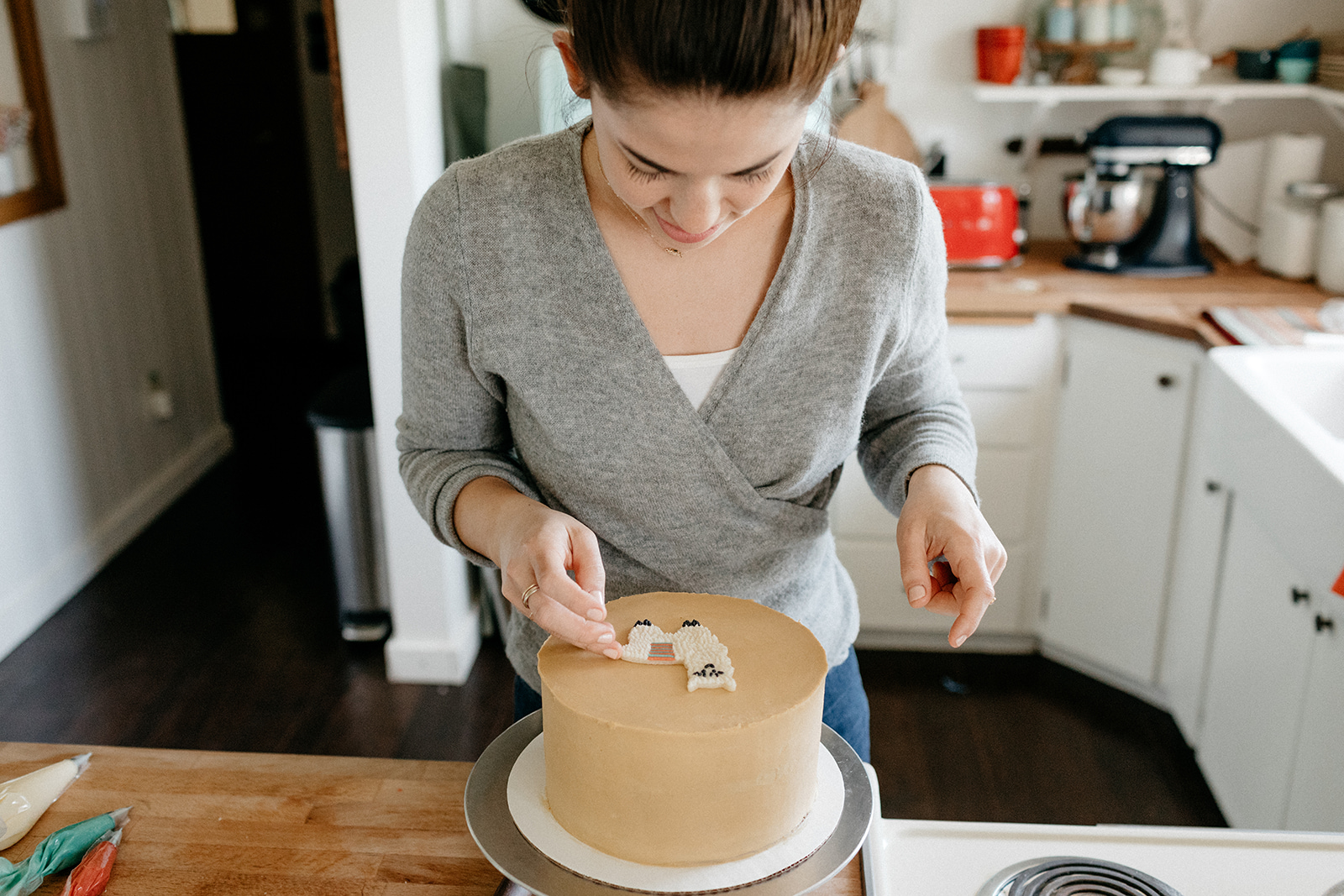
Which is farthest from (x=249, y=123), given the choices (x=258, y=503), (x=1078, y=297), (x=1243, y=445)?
(x=1243, y=445)

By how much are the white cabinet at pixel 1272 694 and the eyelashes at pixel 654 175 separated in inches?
48.3

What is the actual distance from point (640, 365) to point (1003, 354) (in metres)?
1.62

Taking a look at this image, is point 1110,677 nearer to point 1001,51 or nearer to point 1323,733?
point 1323,733

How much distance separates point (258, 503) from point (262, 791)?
2.76 metres

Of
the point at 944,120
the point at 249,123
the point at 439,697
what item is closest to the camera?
the point at 439,697

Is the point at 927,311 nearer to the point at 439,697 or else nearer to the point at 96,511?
the point at 439,697

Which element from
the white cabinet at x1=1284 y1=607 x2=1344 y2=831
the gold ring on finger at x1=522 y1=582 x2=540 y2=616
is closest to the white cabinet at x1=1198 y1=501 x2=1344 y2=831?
the white cabinet at x1=1284 y1=607 x2=1344 y2=831

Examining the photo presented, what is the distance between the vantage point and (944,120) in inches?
115

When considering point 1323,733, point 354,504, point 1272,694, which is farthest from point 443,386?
point 354,504

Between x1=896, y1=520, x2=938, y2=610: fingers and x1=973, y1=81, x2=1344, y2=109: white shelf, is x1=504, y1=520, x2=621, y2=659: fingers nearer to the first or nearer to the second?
x1=896, y1=520, x2=938, y2=610: fingers

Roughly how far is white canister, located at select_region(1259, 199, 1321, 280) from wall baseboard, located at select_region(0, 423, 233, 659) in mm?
3091

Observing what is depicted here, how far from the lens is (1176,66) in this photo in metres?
2.62

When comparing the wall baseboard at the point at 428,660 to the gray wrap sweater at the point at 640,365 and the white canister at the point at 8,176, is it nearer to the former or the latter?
the white canister at the point at 8,176

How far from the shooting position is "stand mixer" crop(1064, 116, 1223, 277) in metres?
2.48
